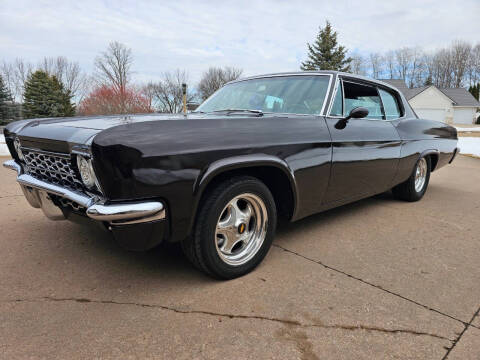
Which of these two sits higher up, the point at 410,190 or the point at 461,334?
the point at 410,190

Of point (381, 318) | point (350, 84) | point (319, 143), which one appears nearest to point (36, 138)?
point (319, 143)

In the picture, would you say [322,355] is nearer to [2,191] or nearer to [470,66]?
[2,191]

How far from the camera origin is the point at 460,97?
4534 cm

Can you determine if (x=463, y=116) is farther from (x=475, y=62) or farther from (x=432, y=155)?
(x=432, y=155)

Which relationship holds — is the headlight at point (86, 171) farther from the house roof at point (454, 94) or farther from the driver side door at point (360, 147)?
the house roof at point (454, 94)

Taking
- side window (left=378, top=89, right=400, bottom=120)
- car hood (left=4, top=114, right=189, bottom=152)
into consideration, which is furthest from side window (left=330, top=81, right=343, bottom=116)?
car hood (left=4, top=114, right=189, bottom=152)

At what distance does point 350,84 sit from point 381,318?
2.23 metres

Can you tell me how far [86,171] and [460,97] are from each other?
5432cm

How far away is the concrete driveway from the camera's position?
164cm

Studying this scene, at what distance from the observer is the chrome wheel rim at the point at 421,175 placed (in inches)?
177

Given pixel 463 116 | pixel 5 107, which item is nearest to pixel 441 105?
pixel 463 116

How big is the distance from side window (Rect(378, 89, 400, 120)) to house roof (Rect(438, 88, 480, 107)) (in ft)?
159

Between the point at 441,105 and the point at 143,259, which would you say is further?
the point at 441,105

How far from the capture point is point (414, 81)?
213 ft
